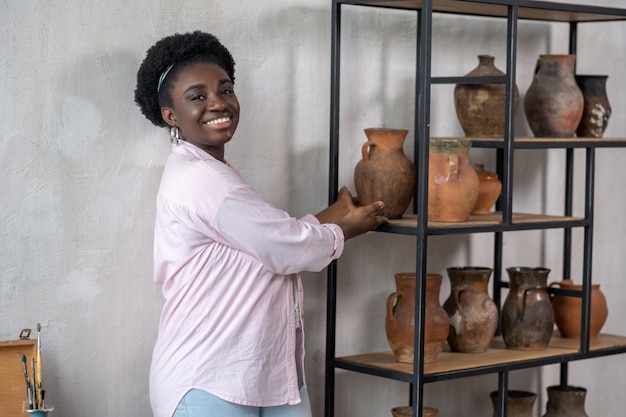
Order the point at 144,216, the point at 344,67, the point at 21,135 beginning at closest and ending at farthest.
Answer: the point at 21,135 < the point at 144,216 < the point at 344,67

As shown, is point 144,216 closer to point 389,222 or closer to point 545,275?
point 389,222

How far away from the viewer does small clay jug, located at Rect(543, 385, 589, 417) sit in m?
3.64

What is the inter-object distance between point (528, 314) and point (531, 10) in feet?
3.33

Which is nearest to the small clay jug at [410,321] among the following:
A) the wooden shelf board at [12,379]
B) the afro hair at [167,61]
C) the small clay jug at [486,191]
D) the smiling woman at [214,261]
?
the small clay jug at [486,191]

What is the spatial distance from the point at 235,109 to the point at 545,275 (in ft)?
4.32

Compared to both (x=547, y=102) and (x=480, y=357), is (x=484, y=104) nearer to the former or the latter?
(x=547, y=102)

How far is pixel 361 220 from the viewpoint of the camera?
9.60ft

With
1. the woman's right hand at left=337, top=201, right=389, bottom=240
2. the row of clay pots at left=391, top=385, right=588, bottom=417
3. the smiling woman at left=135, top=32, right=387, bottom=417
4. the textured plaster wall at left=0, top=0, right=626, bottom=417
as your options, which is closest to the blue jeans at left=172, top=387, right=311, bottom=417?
the smiling woman at left=135, top=32, right=387, bottom=417

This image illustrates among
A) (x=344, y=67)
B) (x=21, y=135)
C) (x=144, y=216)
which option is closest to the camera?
(x=21, y=135)

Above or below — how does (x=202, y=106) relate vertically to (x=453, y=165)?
above

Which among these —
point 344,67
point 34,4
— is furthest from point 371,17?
point 34,4

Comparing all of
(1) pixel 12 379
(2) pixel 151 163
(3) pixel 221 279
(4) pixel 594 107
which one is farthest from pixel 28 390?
(4) pixel 594 107

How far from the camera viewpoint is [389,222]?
3047 millimetres

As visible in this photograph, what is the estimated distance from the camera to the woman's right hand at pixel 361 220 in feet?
9.45
